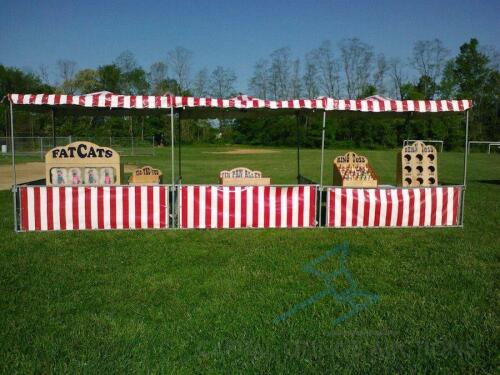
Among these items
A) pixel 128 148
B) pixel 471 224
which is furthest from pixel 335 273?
pixel 128 148

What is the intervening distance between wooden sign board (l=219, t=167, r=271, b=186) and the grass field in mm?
1716

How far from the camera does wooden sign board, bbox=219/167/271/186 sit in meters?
9.38

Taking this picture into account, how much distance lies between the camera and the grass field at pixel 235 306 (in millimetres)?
3758

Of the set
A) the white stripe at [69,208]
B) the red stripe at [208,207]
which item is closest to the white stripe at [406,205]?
the red stripe at [208,207]

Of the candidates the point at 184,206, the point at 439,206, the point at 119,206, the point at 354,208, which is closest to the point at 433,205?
the point at 439,206

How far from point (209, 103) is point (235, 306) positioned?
4.60 metres

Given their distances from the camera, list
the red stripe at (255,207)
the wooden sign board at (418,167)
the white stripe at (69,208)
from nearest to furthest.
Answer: the white stripe at (69,208) < the red stripe at (255,207) < the wooden sign board at (418,167)

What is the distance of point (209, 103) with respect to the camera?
8445 millimetres

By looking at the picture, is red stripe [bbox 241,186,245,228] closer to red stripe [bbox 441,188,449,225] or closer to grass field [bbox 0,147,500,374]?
grass field [bbox 0,147,500,374]

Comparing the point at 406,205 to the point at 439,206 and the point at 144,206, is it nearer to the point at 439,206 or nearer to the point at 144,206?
the point at 439,206

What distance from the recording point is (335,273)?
596 centimetres

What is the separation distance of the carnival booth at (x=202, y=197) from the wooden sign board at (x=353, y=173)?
0.18 m

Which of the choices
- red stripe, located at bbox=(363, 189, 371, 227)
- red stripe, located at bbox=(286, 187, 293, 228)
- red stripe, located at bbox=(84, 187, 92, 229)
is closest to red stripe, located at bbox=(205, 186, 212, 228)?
red stripe, located at bbox=(286, 187, 293, 228)

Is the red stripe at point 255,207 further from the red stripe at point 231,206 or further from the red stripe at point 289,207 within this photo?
the red stripe at point 289,207
